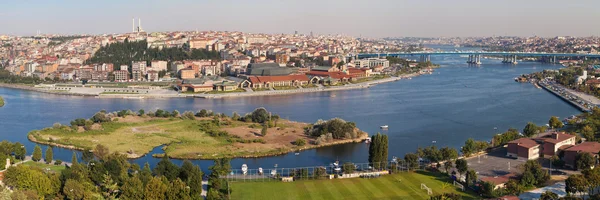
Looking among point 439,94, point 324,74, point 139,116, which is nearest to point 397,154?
point 139,116

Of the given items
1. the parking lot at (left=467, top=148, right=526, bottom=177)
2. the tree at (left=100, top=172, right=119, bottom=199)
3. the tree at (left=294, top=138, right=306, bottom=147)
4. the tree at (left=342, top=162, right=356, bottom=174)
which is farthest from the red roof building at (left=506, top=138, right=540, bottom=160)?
the tree at (left=100, top=172, right=119, bottom=199)

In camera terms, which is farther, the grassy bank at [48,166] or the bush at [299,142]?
the bush at [299,142]

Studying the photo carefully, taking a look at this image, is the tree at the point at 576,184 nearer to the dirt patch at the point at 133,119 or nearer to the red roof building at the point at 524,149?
the red roof building at the point at 524,149

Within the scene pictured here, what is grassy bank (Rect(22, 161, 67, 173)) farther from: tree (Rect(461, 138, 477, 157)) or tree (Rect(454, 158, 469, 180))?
tree (Rect(461, 138, 477, 157))

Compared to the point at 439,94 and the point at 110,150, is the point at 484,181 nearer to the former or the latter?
the point at 110,150

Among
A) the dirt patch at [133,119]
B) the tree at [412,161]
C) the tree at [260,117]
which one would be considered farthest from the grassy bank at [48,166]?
the tree at [412,161]

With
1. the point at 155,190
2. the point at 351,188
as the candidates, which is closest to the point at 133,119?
the point at 155,190
